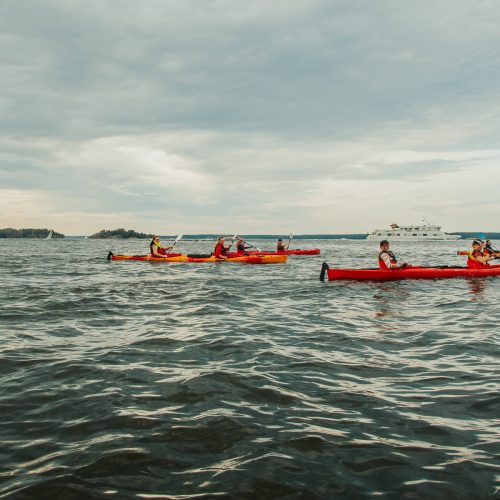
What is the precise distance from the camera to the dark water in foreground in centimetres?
343

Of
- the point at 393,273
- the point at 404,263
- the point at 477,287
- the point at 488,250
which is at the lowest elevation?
the point at 477,287

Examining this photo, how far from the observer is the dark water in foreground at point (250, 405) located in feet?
11.3

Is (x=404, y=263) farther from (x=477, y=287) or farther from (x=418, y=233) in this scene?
(x=418, y=233)

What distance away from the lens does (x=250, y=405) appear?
496 cm

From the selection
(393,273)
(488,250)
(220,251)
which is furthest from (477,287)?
(220,251)

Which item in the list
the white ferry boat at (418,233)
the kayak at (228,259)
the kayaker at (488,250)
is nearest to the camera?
the kayaker at (488,250)

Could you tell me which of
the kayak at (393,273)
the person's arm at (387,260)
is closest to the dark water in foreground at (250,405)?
the person's arm at (387,260)

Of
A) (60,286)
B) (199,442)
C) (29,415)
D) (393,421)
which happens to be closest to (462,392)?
(393,421)

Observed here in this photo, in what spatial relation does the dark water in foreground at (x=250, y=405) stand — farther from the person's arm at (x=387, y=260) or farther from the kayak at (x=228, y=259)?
the kayak at (x=228, y=259)

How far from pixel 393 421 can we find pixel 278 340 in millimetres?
3715

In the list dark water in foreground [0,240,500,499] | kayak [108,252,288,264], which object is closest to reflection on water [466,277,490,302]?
dark water in foreground [0,240,500,499]

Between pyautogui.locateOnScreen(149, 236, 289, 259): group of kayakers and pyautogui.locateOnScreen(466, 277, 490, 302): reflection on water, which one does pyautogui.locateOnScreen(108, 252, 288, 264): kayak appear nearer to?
pyautogui.locateOnScreen(149, 236, 289, 259): group of kayakers

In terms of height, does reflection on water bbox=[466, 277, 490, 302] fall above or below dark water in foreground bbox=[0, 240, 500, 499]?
above

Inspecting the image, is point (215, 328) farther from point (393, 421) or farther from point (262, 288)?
point (262, 288)
